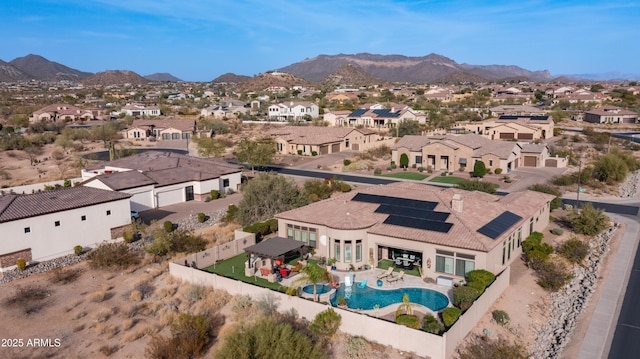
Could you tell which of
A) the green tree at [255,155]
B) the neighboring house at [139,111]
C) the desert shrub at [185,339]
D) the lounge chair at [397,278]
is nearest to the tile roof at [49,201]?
the desert shrub at [185,339]

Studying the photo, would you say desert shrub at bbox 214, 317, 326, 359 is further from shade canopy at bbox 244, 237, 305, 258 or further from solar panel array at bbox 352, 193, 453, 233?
solar panel array at bbox 352, 193, 453, 233

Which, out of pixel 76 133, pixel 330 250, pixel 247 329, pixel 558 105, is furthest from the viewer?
pixel 558 105

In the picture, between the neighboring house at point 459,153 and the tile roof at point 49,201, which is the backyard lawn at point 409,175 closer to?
the neighboring house at point 459,153

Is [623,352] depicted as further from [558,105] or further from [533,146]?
[558,105]

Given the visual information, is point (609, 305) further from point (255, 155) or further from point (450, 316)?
point (255, 155)

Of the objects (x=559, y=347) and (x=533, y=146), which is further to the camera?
(x=533, y=146)

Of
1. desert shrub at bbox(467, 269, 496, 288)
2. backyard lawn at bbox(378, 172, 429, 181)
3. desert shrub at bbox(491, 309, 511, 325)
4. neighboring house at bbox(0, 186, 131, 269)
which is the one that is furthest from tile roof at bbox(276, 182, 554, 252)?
backyard lawn at bbox(378, 172, 429, 181)

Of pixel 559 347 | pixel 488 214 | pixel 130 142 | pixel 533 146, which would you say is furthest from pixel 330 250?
pixel 130 142
